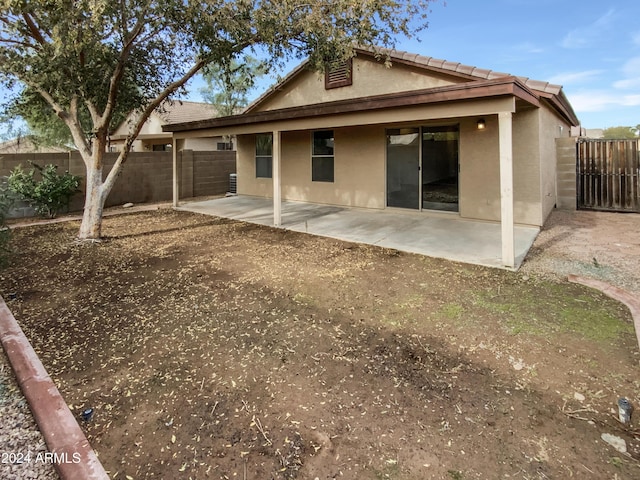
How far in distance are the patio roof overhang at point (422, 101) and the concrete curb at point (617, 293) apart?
8.26 ft

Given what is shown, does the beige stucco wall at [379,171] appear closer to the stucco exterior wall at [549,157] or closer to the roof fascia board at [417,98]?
the stucco exterior wall at [549,157]

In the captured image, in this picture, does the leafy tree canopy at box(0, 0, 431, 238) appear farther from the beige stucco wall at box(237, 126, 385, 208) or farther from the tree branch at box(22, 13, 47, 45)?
the beige stucco wall at box(237, 126, 385, 208)

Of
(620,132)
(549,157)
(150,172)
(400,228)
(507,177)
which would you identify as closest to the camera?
(507,177)

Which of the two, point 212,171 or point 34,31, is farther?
point 212,171

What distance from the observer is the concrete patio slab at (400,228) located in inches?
263

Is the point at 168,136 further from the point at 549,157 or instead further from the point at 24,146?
the point at 549,157

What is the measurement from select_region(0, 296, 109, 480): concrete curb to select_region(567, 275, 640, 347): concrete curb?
4613mm

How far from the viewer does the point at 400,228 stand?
27.8 feet

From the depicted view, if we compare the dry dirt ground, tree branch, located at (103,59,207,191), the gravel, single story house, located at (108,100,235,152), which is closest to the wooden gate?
the gravel

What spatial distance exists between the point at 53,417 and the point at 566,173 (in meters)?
12.4

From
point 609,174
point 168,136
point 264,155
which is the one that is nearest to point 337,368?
point 609,174

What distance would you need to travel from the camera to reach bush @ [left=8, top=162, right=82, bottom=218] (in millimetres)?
9773

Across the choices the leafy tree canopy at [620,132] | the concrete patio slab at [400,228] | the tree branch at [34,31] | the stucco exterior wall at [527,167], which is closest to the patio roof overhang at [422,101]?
the stucco exterior wall at [527,167]

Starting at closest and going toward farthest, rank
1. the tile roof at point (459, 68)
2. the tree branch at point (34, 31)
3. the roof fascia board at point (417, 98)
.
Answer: the roof fascia board at point (417, 98), the tree branch at point (34, 31), the tile roof at point (459, 68)
